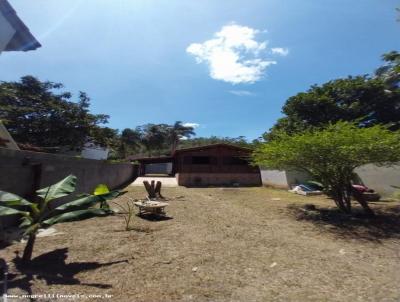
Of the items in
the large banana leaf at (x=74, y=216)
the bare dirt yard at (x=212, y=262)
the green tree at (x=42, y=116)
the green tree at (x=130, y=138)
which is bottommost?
the bare dirt yard at (x=212, y=262)

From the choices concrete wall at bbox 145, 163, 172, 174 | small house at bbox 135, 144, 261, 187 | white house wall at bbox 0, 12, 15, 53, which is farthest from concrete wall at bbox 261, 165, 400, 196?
concrete wall at bbox 145, 163, 172, 174

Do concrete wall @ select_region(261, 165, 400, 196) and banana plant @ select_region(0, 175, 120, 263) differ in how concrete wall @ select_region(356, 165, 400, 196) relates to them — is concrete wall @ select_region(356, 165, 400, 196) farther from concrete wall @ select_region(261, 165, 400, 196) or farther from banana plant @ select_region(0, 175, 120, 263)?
banana plant @ select_region(0, 175, 120, 263)

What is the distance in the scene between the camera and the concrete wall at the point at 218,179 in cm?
2727

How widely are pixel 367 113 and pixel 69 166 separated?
90.8 feet

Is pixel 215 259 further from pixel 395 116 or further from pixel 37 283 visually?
pixel 395 116

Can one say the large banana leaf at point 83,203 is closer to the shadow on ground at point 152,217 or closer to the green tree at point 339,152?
the shadow on ground at point 152,217

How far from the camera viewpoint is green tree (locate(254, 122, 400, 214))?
33.7 feet

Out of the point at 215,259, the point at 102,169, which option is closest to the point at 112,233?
the point at 215,259

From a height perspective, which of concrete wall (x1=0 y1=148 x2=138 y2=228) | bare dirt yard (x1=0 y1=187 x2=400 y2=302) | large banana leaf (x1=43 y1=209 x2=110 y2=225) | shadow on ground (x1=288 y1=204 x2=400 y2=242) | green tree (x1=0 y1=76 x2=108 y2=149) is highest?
green tree (x1=0 y1=76 x2=108 y2=149)

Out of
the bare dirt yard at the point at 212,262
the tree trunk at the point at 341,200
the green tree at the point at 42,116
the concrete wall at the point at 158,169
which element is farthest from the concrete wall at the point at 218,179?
the concrete wall at the point at 158,169

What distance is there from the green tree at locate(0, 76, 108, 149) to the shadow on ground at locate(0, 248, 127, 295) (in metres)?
21.3

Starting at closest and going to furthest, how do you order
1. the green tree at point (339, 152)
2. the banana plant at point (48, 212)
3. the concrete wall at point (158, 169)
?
1. the banana plant at point (48, 212)
2. the green tree at point (339, 152)
3. the concrete wall at point (158, 169)

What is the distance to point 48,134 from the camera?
80.0 ft

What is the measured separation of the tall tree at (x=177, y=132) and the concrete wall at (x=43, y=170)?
40325mm
